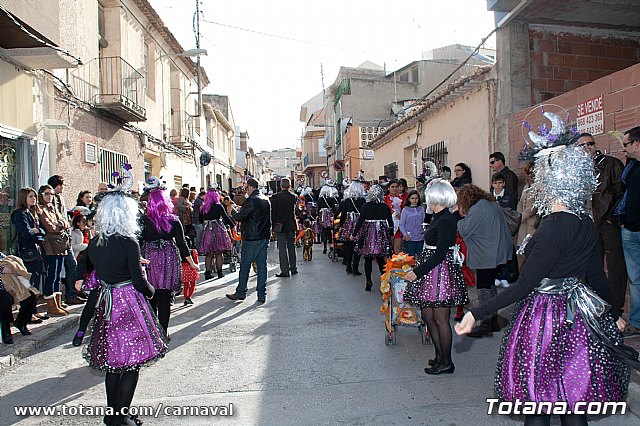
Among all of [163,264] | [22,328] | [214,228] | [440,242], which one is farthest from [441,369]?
[214,228]

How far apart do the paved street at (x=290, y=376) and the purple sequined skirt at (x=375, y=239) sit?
1.35 meters

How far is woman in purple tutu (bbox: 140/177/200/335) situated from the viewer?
5684 millimetres

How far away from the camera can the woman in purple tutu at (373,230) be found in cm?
852

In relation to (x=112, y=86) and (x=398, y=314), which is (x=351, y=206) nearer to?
(x=398, y=314)

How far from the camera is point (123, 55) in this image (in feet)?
46.4

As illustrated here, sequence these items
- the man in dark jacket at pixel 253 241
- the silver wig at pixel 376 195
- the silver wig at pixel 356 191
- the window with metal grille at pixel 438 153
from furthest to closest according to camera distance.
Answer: the window with metal grille at pixel 438 153 → the silver wig at pixel 356 191 → the silver wig at pixel 376 195 → the man in dark jacket at pixel 253 241

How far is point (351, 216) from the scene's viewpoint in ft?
35.0

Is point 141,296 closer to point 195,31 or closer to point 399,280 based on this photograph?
point 399,280

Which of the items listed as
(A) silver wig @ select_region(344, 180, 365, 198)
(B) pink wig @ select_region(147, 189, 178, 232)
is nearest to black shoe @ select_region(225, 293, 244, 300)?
(B) pink wig @ select_region(147, 189, 178, 232)

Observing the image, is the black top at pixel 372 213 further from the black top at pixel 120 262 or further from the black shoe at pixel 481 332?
the black top at pixel 120 262

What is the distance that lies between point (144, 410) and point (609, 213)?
16.1 feet

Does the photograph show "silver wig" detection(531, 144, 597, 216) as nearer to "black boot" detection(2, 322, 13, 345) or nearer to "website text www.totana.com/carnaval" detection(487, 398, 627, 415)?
"website text www.totana.com/carnaval" detection(487, 398, 627, 415)

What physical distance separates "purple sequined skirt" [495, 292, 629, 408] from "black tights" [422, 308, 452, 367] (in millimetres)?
1844

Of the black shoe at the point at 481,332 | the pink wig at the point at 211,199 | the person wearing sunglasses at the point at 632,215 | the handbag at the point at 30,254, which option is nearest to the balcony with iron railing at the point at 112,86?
the pink wig at the point at 211,199
